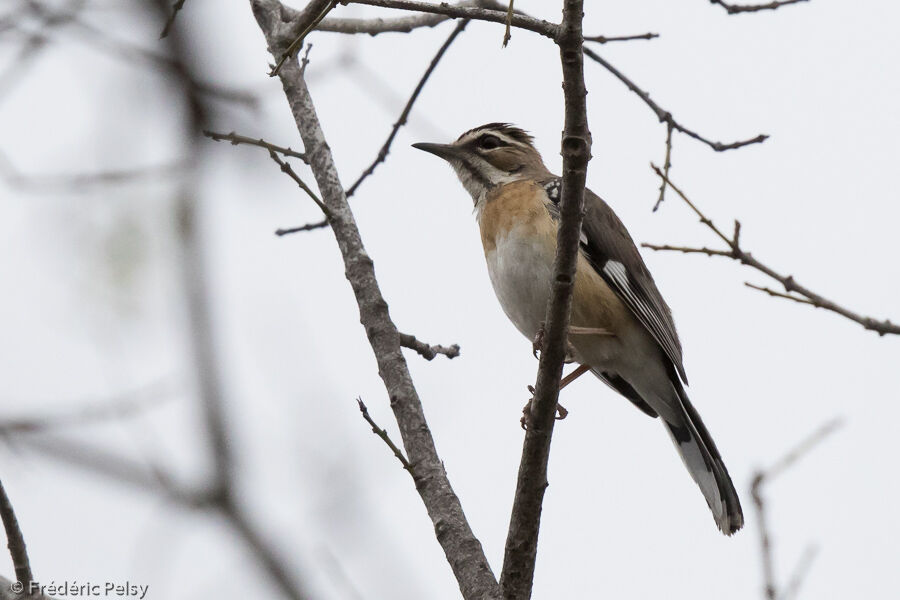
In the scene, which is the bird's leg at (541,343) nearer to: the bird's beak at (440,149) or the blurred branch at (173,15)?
the bird's beak at (440,149)

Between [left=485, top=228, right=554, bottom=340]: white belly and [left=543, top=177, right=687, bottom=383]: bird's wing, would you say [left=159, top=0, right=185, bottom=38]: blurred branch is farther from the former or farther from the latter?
[left=543, top=177, right=687, bottom=383]: bird's wing

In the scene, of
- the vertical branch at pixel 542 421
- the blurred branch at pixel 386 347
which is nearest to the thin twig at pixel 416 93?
the blurred branch at pixel 386 347

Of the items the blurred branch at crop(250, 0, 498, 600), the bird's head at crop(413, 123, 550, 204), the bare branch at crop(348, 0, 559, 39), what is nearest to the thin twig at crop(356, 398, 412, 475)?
the blurred branch at crop(250, 0, 498, 600)

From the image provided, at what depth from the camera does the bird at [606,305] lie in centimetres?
702

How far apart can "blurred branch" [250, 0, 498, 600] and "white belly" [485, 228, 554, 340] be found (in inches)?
58.7

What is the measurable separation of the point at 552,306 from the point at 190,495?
1.93 m

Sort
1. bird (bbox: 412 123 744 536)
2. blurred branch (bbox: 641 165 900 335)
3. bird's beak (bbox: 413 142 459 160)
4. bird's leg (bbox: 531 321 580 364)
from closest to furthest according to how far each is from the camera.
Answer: blurred branch (bbox: 641 165 900 335) → bird's leg (bbox: 531 321 580 364) → bird (bbox: 412 123 744 536) → bird's beak (bbox: 413 142 459 160)

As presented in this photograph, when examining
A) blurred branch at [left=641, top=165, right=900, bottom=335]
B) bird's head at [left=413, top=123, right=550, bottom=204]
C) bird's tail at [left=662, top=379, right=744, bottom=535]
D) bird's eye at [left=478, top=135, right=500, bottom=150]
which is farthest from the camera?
bird's eye at [left=478, top=135, right=500, bottom=150]

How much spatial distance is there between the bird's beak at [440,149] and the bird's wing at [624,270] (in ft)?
3.11

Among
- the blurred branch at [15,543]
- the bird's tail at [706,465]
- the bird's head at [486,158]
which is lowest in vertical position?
the blurred branch at [15,543]

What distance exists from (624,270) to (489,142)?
1.72 meters

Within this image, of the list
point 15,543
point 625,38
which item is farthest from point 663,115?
point 15,543

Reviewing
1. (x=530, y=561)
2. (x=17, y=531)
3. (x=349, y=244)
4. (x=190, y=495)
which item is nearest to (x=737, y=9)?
(x=349, y=244)

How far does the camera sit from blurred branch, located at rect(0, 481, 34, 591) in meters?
3.67
